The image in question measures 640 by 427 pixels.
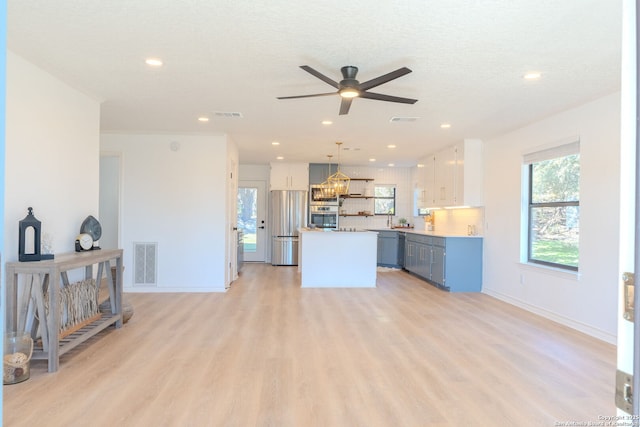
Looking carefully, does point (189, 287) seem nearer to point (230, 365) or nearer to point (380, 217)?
point (230, 365)

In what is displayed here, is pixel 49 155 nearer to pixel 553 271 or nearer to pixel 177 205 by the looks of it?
pixel 177 205

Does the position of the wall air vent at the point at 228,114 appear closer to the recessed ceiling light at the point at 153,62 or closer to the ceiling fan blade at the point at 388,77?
the recessed ceiling light at the point at 153,62

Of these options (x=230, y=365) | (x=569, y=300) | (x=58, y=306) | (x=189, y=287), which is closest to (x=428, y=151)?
(x=569, y=300)

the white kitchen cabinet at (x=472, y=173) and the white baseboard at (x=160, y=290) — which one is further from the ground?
the white kitchen cabinet at (x=472, y=173)

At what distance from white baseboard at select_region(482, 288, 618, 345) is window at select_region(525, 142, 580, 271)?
594 millimetres

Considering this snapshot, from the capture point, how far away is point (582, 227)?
4238mm

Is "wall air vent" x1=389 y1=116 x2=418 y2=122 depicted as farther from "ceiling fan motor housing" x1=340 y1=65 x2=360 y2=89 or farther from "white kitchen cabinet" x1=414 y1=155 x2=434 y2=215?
"white kitchen cabinet" x1=414 y1=155 x2=434 y2=215

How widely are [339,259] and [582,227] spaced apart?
3.56 meters

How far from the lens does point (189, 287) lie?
607cm

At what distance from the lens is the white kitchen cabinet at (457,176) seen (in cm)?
634

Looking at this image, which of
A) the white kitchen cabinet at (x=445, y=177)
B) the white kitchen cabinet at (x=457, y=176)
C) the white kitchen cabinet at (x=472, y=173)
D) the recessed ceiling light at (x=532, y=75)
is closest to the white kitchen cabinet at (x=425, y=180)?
the white kitchen cabinet at (x=457, y=176)

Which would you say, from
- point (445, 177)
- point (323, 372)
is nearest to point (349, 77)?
point (323, 372)

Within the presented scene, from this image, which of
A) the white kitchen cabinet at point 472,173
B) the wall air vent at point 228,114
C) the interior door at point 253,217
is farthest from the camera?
the interior door at point 253,217

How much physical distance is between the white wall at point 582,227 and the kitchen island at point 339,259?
6.83 feet
